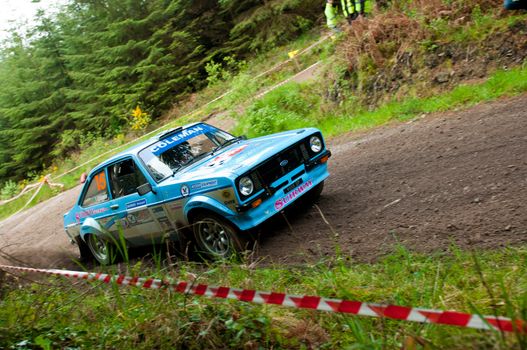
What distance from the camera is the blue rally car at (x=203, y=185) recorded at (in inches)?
214

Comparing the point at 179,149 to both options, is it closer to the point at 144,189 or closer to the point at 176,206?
the point at 144,189

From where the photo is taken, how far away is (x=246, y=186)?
5.41 meters

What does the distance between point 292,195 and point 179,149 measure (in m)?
1.89

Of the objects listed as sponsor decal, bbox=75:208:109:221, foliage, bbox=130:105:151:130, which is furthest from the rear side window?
foliage, bbox=130:105:151:130

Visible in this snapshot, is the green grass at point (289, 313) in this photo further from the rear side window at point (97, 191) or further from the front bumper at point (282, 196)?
the rear side window at point (97, 191)

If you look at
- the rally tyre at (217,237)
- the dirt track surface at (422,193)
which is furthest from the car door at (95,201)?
the rally tyre at (217,237)

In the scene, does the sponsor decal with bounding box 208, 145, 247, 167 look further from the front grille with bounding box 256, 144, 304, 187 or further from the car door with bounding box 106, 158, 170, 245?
the car door with bounding box 106, 158, 170, 245

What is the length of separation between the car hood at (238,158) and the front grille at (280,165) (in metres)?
0.09

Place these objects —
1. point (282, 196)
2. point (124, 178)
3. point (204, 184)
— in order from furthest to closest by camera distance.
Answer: point (124, 178)
point (282, 196)
point (204, 184)

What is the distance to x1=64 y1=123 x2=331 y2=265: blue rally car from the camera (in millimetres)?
5438

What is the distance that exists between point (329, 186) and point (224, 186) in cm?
268

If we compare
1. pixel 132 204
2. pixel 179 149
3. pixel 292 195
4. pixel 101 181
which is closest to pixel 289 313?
pixel 292 195

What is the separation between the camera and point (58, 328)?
348 cm

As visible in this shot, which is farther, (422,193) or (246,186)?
(422,193)
